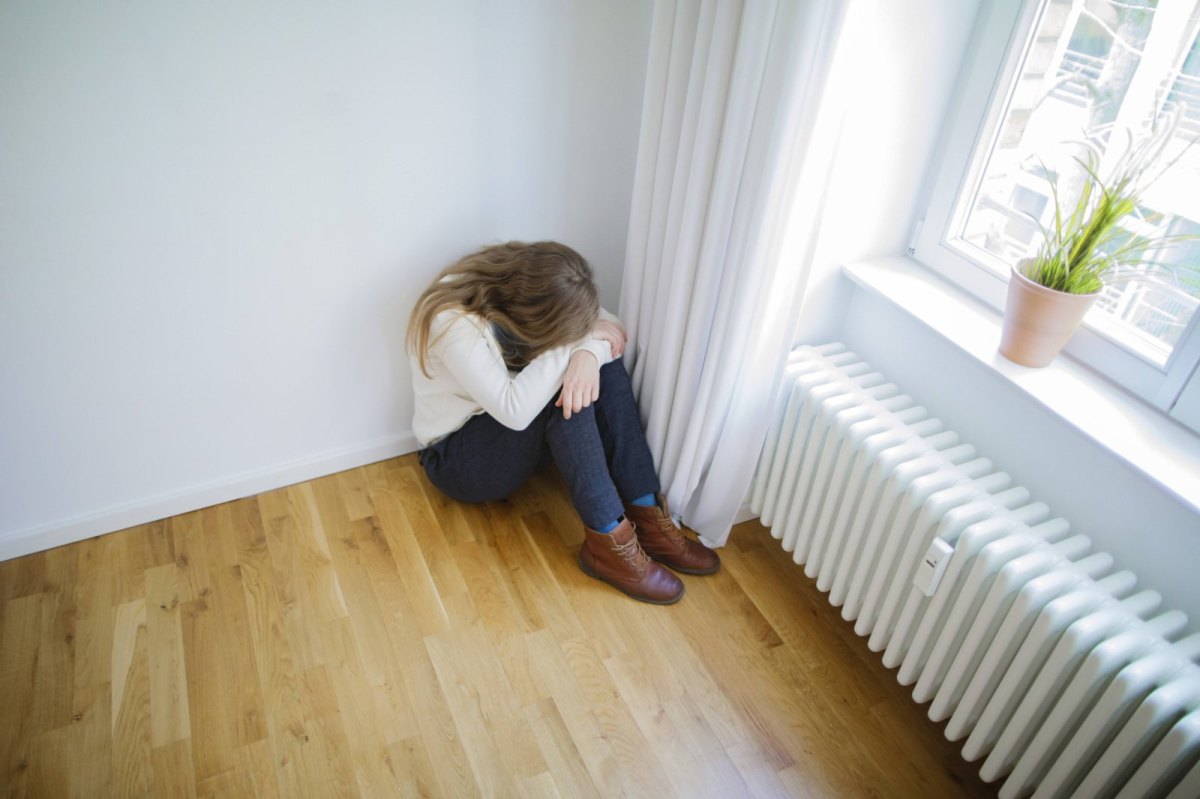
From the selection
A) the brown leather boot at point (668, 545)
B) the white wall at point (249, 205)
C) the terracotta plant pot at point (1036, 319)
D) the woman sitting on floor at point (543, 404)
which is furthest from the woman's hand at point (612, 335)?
the terracotta plant pot at point (1036, 319)

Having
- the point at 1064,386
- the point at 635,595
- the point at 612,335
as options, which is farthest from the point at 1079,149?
the point at 635,595

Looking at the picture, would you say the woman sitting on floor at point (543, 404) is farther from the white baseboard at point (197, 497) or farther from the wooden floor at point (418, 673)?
the white baseboard at point (197, 497)

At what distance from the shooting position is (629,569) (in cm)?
176

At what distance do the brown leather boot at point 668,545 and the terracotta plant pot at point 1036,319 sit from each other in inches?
32.9

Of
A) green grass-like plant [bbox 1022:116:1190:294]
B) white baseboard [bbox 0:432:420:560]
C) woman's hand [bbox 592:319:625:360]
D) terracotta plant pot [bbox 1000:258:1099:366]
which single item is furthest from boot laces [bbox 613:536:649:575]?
green grass-like plant [bbox 1022:116:1190:294]

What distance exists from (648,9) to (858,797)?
1706 millimetres

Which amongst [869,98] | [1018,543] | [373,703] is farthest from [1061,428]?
[373,703]

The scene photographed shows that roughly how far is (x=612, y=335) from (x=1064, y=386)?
0.93 metres

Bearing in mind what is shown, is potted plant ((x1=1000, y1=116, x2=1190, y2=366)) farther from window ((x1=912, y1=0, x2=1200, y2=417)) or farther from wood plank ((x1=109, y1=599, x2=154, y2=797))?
wood plank ((x1=109, y1=599, x2=154, y2=797))

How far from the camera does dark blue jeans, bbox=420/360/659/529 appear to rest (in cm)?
174

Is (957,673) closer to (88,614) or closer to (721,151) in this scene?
(721,151)

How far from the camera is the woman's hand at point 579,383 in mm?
1698

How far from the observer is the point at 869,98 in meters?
1.43

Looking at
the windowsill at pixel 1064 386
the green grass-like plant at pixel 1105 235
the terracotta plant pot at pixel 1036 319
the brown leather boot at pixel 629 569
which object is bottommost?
the brown leather boot at pixel 629 569
